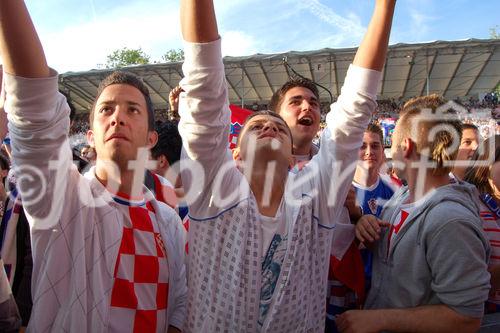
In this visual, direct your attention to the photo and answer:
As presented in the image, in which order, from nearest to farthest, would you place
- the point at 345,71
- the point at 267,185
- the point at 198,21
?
the point at 198,21 → the point at 267,185 → the point at 345,71

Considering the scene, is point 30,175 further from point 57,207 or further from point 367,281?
point 367,281

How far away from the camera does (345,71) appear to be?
18.5 m

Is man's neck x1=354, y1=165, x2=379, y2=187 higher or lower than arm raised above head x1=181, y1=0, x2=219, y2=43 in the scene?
lower

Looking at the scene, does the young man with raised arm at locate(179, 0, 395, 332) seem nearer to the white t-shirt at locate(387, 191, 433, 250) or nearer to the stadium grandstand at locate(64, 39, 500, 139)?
the white t-shirt at locate(387, 191, 433, 250)

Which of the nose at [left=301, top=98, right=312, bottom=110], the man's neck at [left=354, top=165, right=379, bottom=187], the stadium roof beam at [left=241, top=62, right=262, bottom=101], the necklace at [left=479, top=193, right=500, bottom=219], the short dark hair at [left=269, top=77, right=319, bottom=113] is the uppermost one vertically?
the stadium roof beam at [left=241, top=62, right=262, bottom=101]

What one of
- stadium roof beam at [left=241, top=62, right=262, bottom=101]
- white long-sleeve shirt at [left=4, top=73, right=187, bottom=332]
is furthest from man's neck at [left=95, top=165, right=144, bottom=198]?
stadium roof beam at [left=241, top=62, right=262, bottom=101]

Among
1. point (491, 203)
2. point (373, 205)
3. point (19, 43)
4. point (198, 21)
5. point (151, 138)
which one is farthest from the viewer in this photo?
point (373, 205)

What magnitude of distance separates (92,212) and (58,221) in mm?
133

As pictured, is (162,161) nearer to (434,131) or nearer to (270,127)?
(270,127)

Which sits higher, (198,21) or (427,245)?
(198,21)

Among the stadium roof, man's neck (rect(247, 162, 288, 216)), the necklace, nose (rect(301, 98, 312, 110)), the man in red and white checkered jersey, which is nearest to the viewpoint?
the man in red and white checkered jersey

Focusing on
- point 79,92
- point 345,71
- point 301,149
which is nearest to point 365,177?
point 301,149

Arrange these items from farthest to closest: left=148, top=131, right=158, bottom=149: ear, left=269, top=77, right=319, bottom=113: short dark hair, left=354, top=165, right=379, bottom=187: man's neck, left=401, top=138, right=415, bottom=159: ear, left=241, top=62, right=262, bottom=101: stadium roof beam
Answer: left=241, top=62, right=262, bottom=101: stadium roof beam → left=354, top=165, right=379, bottom=187: man's neck → left=269, top=77, right=319, bottom=113: short dark hair → left=148, top=131, right=158, bottom=149: ear → left=401, top=138, right=415, bottom=159: ear

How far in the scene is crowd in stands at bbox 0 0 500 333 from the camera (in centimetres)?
130
